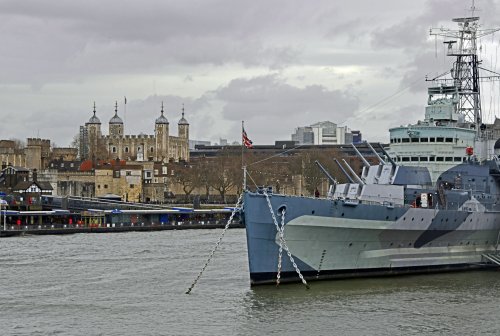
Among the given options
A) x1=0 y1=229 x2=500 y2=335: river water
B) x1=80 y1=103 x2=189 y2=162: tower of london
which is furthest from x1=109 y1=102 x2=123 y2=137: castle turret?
x1=0 y1=229 x2=500 y2=335: river water

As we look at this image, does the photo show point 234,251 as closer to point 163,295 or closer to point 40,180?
point 163,295

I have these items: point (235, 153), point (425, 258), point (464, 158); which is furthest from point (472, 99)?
point (235, 153)

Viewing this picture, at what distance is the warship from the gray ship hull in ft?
0.13

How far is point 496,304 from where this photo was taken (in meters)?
36.3

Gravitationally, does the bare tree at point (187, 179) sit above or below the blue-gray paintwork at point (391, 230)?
above

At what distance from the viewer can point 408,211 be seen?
41.4m

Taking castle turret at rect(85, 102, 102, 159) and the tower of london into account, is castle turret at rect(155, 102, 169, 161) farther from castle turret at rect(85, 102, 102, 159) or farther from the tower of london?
castle turret at rect(85, 102, 102, 159)

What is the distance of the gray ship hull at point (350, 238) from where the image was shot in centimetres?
3819

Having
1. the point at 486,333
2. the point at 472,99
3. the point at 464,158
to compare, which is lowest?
the point at 486,333

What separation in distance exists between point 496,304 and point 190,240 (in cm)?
3682

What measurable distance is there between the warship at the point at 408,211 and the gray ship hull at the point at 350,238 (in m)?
0.04

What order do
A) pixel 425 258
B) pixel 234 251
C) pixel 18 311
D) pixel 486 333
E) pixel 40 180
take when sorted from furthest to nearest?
pixel 40 180 → pixel 234 251 → pixel 425 258 → pixel 18 311 → pixel 486 333

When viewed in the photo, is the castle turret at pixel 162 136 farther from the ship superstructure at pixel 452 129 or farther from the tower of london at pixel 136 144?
the ship superstructure at pixel 452 129

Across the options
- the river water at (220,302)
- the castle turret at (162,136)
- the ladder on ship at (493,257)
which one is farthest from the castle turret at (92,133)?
the ladder on ship at (493,257)
